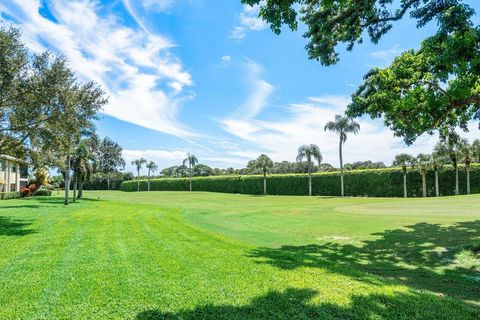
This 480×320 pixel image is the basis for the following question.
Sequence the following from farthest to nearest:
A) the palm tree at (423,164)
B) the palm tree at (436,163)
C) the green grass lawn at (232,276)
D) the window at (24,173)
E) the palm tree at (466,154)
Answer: the window at (24,173)
the palm tree at (423,164)
the palm tree at (436,163)
the palm tree at (466,154)
the green grass lawn at (232,276)

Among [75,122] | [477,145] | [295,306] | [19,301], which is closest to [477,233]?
[295,306]

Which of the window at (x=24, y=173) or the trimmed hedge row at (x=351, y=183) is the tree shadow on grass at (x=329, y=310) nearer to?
the trimmed hedge row at (x=351, y=183)

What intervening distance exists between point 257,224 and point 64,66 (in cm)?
1261

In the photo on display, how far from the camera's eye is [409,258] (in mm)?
10047

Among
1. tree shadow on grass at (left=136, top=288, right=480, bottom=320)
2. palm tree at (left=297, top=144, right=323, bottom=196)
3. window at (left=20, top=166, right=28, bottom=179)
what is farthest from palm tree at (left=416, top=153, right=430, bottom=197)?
window at (left=20, top=166, right=28, bottom=179)

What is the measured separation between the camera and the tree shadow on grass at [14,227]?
43.7ft

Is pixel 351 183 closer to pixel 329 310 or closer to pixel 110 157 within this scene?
pixel 329 310

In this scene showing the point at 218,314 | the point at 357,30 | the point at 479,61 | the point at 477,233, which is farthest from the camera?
the point at 477,233

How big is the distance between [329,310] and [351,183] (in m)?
49.4

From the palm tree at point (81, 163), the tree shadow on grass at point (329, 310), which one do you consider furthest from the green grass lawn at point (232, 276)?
the palm tree at point (81, 163)

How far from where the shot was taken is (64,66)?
16.7 meters

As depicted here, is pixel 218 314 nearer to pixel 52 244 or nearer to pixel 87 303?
pixel 87 303

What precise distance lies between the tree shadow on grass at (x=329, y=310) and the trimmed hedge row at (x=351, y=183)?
44.5 meters

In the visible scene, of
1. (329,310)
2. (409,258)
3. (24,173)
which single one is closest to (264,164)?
(24,173)
